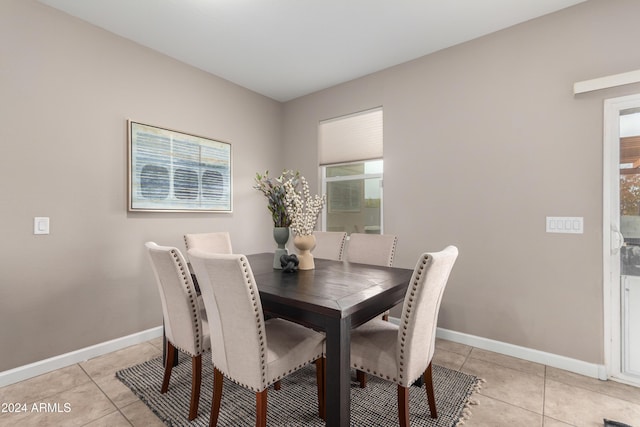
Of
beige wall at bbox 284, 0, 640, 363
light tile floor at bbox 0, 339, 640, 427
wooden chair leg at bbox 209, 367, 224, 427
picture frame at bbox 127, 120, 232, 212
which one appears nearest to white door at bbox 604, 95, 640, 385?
beige wall at bbox 284, 0, 640, 363

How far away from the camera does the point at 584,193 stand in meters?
2.20

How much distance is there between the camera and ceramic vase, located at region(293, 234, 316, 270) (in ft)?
6.86

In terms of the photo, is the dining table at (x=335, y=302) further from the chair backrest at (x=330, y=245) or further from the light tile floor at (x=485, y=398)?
the light tile floor at (x=485, y=398)

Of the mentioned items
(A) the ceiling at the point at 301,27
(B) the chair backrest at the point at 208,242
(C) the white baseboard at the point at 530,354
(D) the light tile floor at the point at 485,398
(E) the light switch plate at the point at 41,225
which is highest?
(A) the ceiling at the point at 301,27

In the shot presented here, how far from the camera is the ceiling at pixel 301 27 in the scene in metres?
2.23

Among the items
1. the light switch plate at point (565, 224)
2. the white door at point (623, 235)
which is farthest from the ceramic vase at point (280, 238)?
the white door at point (623, 235)

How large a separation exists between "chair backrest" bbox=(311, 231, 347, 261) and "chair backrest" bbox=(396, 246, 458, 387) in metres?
1.34

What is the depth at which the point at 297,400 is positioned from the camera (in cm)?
187

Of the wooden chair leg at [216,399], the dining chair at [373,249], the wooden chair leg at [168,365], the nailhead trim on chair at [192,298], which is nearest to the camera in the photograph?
the wooden chair leg at [216,399]

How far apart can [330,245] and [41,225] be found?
228 cm

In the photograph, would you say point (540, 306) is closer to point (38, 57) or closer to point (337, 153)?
point (337, 153)

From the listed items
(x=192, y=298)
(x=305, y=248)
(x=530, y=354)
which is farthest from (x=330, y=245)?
(x=530, y=354)

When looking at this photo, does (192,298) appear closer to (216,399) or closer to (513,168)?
(216,399)

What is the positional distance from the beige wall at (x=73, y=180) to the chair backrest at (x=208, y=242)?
0.55m
